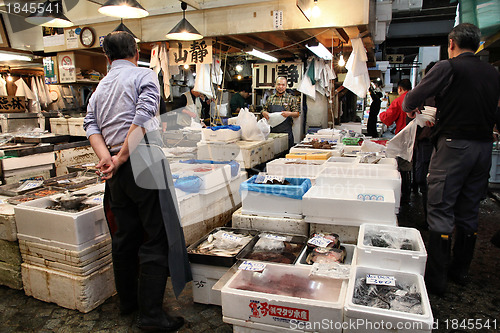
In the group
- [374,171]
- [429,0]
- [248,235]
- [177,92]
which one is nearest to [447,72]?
[374,171]

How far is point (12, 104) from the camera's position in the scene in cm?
875

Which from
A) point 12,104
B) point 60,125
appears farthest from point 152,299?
point 12,104

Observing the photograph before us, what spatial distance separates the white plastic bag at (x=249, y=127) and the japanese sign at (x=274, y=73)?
3102 mm

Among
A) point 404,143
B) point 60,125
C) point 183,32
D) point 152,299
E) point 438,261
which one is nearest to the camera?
point 152,299

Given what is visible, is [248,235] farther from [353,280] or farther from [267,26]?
[267,26]

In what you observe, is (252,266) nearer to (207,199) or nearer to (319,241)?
(319,241)

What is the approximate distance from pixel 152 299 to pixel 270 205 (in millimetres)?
1345

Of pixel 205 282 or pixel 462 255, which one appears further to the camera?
pixel 462 255

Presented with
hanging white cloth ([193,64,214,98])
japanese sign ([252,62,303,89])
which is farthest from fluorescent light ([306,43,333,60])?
hanging white cloth ([193,64,214,98])

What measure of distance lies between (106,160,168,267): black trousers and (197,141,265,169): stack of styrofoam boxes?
307 cm

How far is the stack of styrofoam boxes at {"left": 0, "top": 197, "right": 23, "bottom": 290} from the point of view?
312 cm

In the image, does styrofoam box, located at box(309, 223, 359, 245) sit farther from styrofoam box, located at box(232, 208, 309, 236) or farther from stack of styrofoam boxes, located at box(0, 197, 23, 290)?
stack of styrofoam boxes, located at box(0, 197, 23, 290)

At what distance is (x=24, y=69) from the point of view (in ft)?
39.0

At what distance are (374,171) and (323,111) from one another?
215 inches
